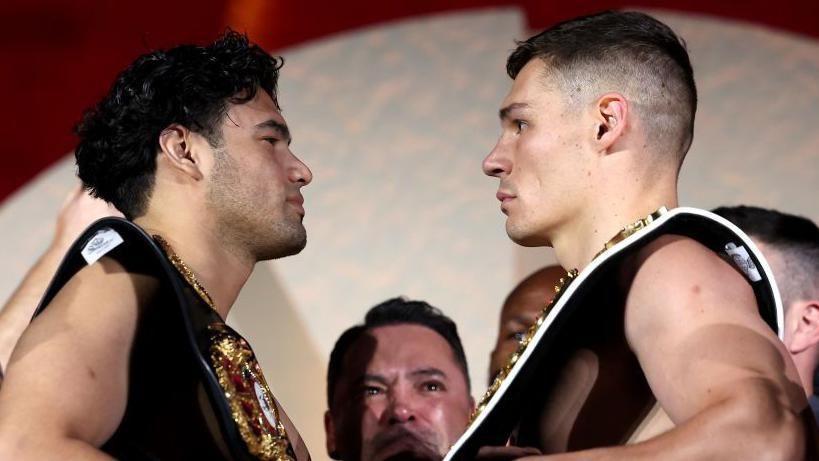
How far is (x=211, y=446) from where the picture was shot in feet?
6.92

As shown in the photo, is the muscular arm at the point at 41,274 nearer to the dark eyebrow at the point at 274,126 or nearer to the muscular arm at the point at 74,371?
the dark eyebrow at the point at 274,126

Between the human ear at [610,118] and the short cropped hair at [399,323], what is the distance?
Result: 4.19 feet

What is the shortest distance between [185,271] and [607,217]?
745 millimetres

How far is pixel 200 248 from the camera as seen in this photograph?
7.92 ft

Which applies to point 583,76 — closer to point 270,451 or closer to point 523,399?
point 523,399

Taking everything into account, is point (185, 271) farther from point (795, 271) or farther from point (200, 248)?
point (795, 271)

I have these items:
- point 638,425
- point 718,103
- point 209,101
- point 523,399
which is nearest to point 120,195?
point 209,101

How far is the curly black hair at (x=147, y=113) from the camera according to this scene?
8.16ft

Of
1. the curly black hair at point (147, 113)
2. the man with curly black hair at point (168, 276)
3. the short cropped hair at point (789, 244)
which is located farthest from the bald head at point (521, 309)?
the curly black hair at point (147, 113)

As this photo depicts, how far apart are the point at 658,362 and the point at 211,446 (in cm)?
75

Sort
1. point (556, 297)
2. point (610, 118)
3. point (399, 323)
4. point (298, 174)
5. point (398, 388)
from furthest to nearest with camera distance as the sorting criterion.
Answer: point (399, 323) → point (398, 388) → point (298, 174) → point (610, 118) → point (556, 297)

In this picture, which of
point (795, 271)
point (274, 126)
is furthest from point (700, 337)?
point (795, 271)

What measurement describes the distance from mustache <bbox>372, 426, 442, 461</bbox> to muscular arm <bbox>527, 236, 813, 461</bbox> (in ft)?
4.05

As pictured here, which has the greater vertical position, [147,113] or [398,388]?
[147,113]
